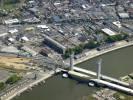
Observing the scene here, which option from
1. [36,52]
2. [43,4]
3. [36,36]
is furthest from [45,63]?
[43,4]

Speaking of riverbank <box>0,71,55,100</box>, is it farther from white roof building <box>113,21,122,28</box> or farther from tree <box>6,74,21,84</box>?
white roof building <box>113,21,122,28</box>

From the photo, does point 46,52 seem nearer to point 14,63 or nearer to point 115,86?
point 14,63

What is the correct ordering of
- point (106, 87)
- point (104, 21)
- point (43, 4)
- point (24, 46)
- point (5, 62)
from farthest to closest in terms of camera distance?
point (43, 4) → point (104, 21) → point (24, 46) → point (5, 62) → point (106, 87)

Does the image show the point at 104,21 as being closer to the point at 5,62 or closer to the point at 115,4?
the point at 115,4

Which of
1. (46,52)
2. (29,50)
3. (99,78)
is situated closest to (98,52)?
(46,52)

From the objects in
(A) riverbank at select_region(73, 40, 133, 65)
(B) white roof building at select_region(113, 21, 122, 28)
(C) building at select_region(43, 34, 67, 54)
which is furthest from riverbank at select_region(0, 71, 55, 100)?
(B) white roof building at select_region(113, 21, 122, 28)

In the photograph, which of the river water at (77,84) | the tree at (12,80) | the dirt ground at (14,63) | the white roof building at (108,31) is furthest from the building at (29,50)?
the white roof building at (108,31)
